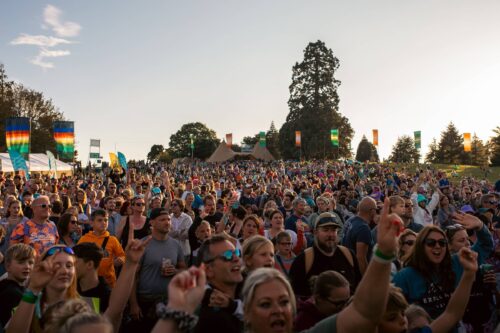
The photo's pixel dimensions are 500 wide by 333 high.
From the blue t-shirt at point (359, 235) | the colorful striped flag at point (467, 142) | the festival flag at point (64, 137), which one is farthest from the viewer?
the colorful striped flag at point (467, 142)

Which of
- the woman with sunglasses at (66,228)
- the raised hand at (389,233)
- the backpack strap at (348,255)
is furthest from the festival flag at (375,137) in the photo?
the raised hand at (389,233)

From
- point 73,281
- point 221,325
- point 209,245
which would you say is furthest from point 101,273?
point 221,325

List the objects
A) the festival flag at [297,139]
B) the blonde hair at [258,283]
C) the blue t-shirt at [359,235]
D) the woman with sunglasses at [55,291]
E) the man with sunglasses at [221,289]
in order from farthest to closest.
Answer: the festival flag at [297,139] → the blue t-shirt at [359,235] → the woman with sunglasses at [55,291] → the man with sunglasses at [221,289] → the blonde hair at [258,283]

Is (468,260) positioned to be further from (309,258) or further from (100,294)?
(100,294)

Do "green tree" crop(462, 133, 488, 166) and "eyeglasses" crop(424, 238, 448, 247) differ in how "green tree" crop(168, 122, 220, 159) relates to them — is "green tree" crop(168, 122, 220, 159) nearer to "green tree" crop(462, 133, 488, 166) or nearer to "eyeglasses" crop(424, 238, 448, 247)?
"green tree" crop(462, 133, 488, 166)

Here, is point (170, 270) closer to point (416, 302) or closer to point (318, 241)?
point (318, 241)

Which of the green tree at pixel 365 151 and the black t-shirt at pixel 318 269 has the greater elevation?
the green tree at pixel 365 151

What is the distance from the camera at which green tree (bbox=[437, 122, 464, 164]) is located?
7325 centimetres

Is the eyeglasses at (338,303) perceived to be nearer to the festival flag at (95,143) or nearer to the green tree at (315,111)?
the festival flag at (95,143)

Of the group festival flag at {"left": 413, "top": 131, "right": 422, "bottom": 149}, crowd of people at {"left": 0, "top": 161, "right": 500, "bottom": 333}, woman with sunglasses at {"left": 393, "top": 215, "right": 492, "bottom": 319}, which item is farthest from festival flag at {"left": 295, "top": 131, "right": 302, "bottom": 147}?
woman with sunglasses at {"left": 393, "top": 215, "right": 492, "bottom": 319}

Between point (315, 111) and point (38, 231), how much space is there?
57.1m

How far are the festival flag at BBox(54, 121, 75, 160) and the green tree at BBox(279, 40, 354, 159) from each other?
4343cm

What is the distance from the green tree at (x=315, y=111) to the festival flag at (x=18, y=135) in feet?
150

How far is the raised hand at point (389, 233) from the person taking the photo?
6.41ft
